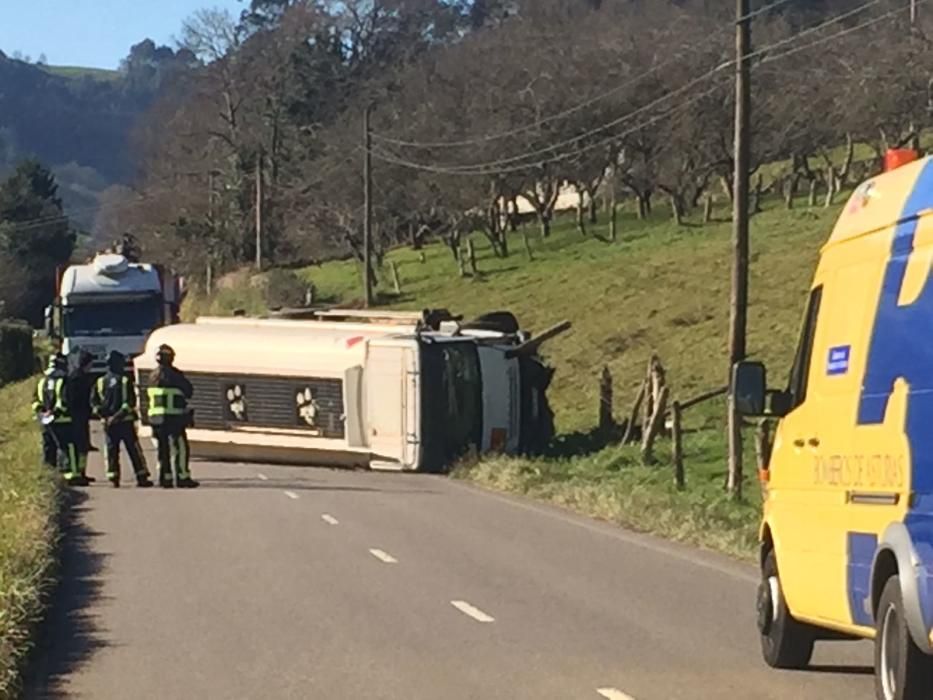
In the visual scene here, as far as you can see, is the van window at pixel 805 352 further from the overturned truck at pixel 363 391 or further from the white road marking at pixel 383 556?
the overturned truck at pixel 363 391

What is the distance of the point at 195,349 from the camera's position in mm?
35250

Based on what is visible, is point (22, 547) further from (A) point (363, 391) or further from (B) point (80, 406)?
(A) point (363, 391)

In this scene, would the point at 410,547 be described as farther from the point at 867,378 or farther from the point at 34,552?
the point at 867,378

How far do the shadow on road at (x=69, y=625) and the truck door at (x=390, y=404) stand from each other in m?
12.9

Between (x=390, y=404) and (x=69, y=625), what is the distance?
63.1 ft

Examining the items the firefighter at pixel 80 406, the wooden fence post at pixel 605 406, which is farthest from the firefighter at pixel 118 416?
the wooden fence post at pixel 605 406

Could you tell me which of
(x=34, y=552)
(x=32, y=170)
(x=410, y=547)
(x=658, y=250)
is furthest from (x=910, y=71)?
(x=32, y=170)

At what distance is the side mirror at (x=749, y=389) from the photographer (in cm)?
1095

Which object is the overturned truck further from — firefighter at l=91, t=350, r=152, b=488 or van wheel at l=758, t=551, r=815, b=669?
van wheel at l=758, t=551, r=815, b=669

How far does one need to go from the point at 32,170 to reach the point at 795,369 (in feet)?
342

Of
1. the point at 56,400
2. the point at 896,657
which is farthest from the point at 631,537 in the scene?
the point at 896,657

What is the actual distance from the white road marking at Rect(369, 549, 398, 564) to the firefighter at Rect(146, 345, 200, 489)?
831 cm

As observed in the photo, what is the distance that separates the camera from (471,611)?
14.0 metres

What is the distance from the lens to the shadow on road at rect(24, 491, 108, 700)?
11.0 meters
